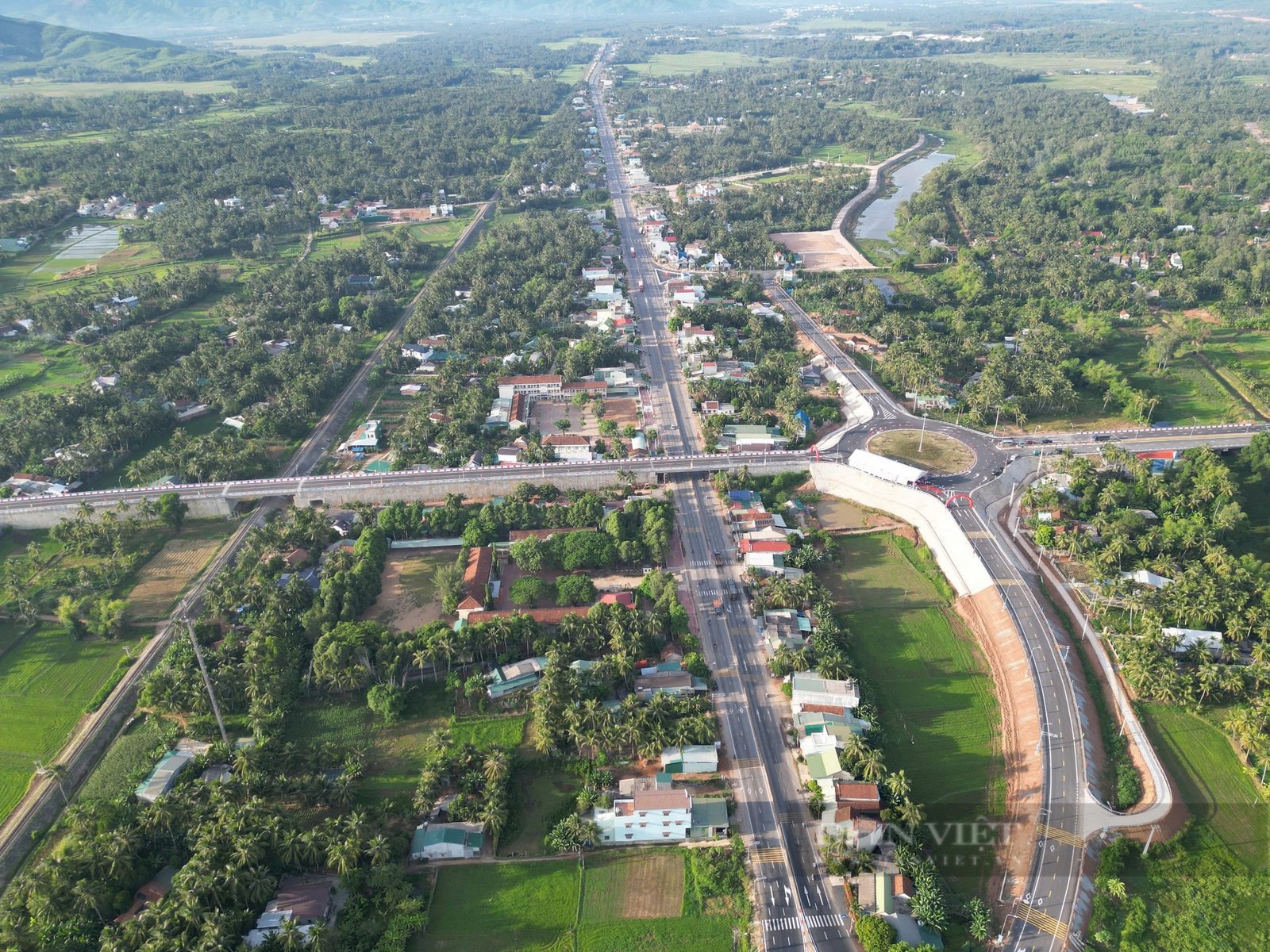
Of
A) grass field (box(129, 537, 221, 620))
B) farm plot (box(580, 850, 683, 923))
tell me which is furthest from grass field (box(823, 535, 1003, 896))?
grass field (box(129, 537, 221, 620))

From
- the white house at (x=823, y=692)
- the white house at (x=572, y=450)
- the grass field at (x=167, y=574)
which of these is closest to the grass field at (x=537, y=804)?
the white house at (x=823, y=692)

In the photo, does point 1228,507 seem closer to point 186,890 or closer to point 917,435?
point 917,435

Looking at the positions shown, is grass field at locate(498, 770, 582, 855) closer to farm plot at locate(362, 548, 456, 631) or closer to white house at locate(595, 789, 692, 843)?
white house at locate(595, 789, 692, 843)

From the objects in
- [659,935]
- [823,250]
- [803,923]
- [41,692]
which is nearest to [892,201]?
[823,250]

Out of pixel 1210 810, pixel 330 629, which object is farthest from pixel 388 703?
pixel 1210 810

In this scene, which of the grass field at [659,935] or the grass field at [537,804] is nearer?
the grass field at [659,935]

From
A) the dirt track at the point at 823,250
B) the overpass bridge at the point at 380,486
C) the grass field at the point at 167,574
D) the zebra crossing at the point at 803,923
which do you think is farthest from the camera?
the dirt track at the point at 823,250

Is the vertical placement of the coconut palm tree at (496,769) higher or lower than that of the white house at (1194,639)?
lower

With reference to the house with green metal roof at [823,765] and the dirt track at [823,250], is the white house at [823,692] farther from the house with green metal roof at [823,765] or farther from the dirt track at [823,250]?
the dirt track at [823,250]
